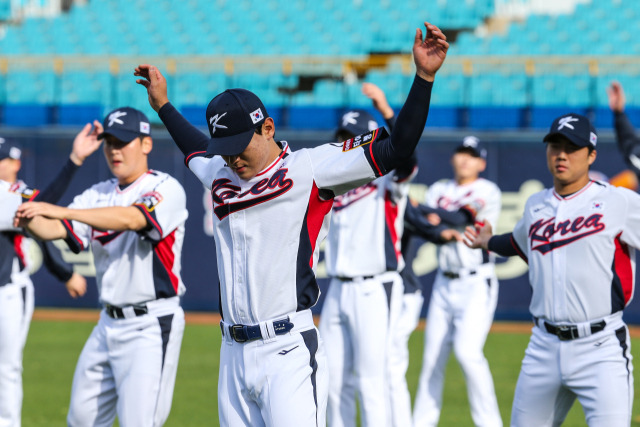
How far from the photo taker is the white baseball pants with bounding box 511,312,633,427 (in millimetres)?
4715

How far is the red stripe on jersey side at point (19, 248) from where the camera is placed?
674 cm

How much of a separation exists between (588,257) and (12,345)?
4.05 metres

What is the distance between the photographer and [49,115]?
15.7 m

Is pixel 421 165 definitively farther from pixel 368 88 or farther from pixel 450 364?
pixel 368 88

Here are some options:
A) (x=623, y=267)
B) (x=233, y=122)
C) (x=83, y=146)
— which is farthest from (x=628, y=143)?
(x=83, y=146)

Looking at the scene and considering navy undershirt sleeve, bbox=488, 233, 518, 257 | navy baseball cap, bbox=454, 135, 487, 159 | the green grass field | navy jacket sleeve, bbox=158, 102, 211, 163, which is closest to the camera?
navy jacket sleeve, bbox=158, 102, 211, 163

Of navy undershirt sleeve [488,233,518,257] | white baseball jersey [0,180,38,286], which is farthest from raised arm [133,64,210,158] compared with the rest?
navy undershirt sleeve [488,233,518,257]

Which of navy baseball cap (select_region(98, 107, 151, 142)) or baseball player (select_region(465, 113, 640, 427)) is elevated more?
navy baseball cap (select_region(98, 107, 151, 142))

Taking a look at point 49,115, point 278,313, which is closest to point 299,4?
point 49,115

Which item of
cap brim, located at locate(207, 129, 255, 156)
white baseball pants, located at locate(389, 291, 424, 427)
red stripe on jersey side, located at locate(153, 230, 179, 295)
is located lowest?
white baseball pants, located at locate(389, 291, 424, 427)

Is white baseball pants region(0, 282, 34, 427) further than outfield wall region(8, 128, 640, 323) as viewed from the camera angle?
No

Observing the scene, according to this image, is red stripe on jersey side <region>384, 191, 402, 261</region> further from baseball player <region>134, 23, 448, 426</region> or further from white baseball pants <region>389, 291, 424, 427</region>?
baseball player <region>134, 23, 448, 426</region>

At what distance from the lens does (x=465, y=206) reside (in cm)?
766

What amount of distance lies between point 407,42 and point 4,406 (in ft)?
44.5
